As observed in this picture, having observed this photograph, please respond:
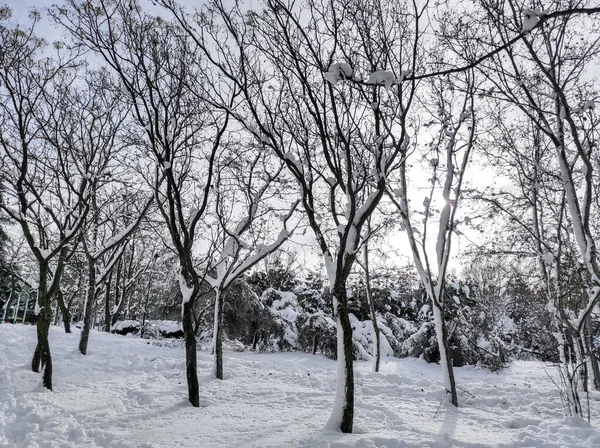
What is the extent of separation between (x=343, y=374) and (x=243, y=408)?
2.26 metres

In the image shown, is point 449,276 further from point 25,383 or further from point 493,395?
point 25,383

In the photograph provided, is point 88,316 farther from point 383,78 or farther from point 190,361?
point 383,78

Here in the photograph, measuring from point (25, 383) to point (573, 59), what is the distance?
10996 millimetres

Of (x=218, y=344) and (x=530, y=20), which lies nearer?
(x=530, y=20)

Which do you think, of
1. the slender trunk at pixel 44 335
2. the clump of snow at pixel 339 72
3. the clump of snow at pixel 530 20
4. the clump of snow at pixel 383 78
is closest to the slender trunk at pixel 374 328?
the slender trunk at pixel 44 335

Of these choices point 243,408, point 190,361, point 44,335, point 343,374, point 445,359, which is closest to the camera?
point 343,374

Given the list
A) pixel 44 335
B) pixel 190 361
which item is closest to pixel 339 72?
pixel 190 361

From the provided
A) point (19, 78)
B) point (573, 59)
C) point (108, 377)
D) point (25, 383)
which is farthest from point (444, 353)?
point (19, 78)

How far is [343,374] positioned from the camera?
4.63 metres

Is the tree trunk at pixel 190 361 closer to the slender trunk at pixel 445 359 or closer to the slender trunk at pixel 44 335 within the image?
the slender trunk at pixel 44 335

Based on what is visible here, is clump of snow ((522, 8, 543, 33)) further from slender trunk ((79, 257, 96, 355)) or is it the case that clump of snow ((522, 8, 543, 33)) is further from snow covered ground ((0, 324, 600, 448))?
slender trunk ((79, 257, 96, 355))

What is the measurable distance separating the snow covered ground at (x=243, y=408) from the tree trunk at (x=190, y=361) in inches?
7.2

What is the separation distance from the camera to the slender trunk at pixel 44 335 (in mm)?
6413

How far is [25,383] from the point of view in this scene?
256 inches
